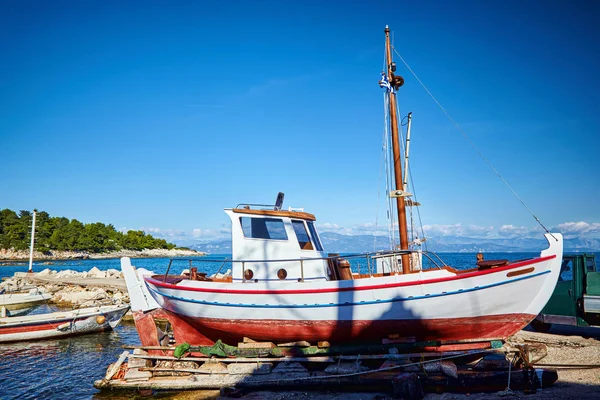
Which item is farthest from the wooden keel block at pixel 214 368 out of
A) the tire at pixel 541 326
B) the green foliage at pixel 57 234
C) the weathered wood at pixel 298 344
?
the green foliage at pixel 57 234

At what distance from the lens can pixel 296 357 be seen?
965 centimetres

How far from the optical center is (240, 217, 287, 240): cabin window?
466 inches

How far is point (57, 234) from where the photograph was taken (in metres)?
99.2

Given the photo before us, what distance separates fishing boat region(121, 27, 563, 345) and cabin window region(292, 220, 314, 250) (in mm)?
31

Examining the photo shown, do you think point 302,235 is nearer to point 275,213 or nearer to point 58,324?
point 275,213

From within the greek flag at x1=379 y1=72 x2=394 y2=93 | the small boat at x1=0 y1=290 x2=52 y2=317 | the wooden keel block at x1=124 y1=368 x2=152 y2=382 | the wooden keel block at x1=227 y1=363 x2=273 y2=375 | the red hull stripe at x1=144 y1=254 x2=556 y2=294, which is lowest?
the small boat at x1=0 y1=290 x2=52 y2=317

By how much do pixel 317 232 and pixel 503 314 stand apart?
18.6 feet

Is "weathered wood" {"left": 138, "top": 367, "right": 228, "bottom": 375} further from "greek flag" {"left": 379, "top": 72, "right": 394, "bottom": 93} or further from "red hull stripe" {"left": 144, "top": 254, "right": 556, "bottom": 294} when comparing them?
"greek flag" {"left": 379, "top": 72, "right": 394, "bottom": 93}

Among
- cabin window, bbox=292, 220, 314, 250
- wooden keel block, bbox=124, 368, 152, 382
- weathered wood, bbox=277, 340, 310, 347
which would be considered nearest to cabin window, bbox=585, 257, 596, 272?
cabin window, bbox=292, 220, 314, 250

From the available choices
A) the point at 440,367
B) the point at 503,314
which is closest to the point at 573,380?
the point at 503,314

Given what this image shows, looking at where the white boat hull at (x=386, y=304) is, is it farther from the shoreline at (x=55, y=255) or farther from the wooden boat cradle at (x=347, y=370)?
the shoreline at (x=55, y=255)

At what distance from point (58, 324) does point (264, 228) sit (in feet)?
36.8

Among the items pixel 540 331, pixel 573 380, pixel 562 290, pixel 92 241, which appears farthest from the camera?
pixel 92 241

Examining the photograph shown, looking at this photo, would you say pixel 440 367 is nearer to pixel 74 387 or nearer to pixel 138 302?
pixel 138 302
